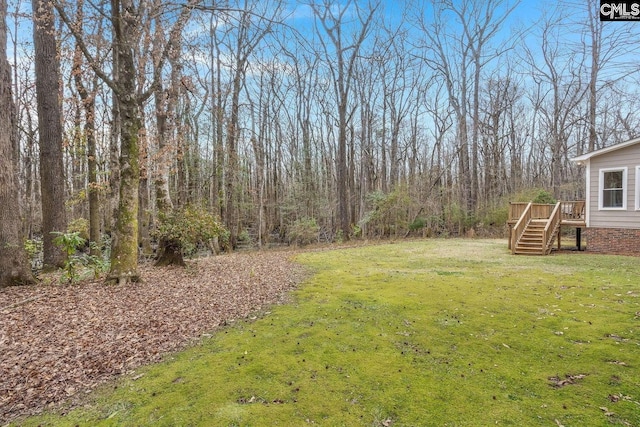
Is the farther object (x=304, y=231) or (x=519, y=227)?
(x=304, y=231)

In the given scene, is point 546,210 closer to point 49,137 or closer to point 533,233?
point 533,233

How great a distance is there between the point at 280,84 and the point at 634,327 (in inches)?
864

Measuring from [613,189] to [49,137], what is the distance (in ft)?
54.3

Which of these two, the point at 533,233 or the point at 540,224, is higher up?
the point at 540,224

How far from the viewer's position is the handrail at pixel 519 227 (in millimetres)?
11746

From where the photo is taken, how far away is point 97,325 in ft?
13.8

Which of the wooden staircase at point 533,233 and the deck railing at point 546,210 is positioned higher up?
the deck railing at point 546,210

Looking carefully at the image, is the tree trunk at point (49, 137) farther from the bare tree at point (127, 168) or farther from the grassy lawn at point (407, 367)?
the grassy lawn at point (407, 367)

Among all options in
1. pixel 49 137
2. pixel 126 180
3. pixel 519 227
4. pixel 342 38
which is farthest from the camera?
pixel 342 38

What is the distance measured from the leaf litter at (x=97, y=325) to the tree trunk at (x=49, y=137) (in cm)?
227

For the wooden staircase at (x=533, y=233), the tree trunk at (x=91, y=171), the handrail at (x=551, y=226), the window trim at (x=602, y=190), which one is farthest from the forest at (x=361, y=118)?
the window trim at (x=602, y=190)

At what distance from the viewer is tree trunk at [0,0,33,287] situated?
5.74m
